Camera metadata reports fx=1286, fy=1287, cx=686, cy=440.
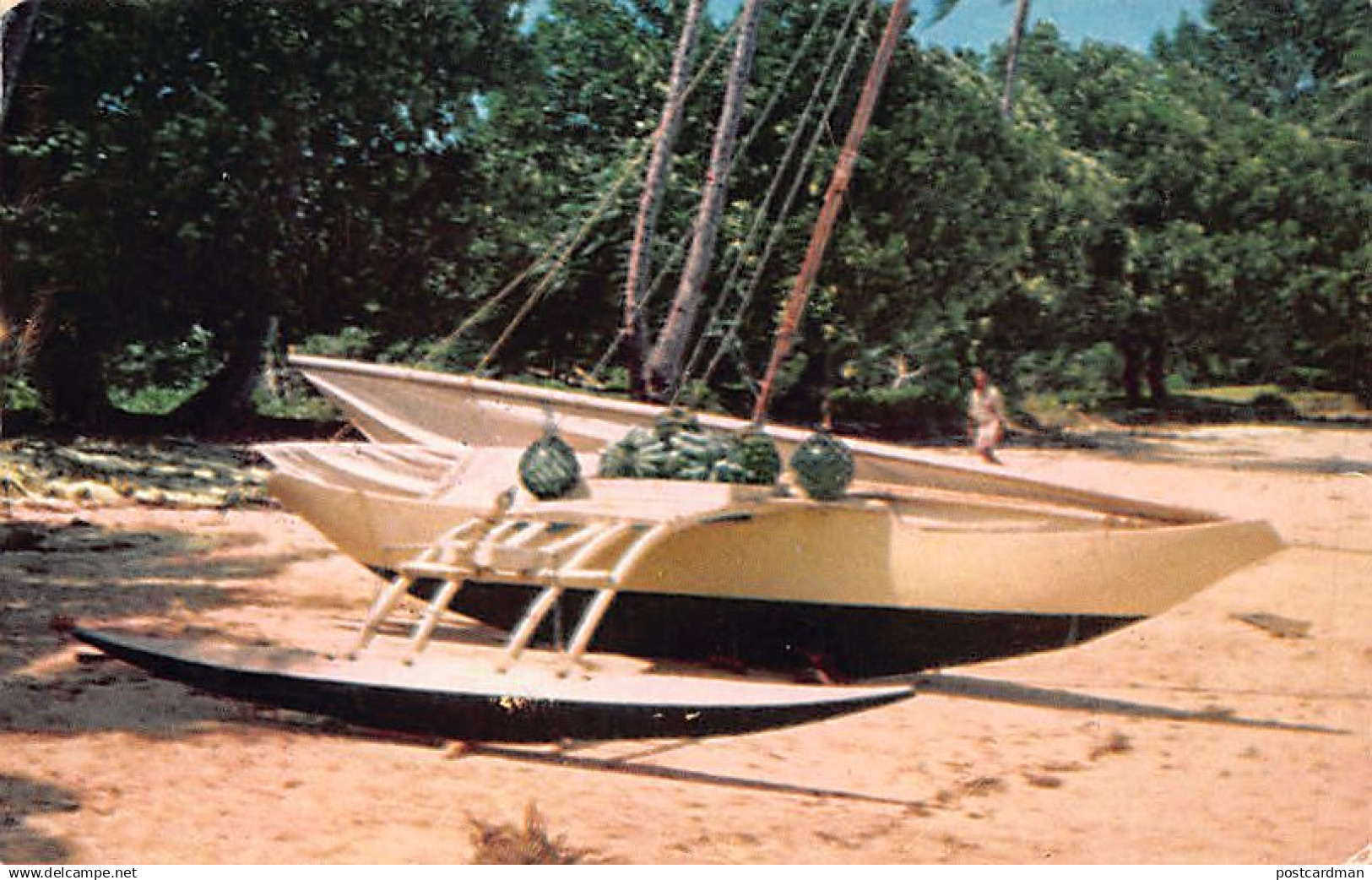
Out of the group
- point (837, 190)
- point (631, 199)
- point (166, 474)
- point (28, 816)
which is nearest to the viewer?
point (28, 816)

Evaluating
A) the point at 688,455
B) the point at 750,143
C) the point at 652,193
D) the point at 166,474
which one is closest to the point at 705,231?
the point at 652,193

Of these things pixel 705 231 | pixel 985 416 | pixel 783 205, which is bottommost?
pixel 985 416

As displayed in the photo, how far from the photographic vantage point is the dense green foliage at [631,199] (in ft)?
17.0

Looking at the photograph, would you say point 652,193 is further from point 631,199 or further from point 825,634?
point 825,634

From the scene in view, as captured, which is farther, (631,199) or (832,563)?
(631,199)

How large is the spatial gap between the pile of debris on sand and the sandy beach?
2.08 metres

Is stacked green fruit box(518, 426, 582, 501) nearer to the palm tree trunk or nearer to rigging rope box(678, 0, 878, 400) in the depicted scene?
rigging rope box(678, 0, 878, 400)

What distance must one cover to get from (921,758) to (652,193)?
11.8 ft

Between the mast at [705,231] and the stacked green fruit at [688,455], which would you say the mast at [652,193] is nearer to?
the mast at [705,231]

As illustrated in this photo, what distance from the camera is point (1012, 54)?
18.1ft

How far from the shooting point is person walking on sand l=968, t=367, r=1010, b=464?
541 centimetres

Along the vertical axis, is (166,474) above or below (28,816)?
above

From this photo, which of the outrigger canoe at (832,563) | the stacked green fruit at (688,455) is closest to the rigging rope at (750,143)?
the stacked green fruit at (688,455)

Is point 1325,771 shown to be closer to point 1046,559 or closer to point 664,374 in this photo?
point 1046,559
